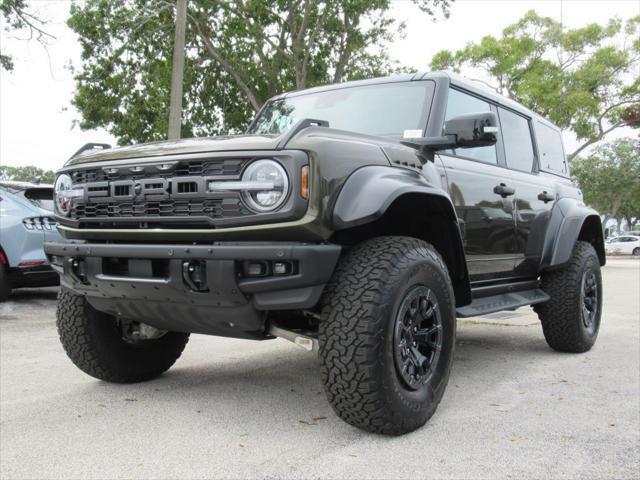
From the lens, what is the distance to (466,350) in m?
5.51

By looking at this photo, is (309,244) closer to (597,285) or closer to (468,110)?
(468,110)

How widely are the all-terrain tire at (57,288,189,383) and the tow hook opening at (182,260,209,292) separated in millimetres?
1235

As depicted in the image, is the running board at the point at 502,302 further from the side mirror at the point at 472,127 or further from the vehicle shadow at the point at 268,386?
the side mirror at the point at 472,127

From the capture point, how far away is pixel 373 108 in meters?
4.08

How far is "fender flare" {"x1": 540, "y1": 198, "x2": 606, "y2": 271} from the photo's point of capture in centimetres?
502

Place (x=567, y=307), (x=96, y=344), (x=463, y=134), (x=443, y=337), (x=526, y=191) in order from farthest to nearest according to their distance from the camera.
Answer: (x=567, y=307)
(x=526, y=191)
(x=96, y=344)
(x=463, y=134)
(x=443, y=337)

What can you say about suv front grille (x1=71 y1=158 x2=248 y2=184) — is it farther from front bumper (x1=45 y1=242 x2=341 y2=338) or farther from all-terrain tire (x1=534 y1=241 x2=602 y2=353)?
all-terrain tire (x1=534 y1=241 x2=602 y2=353)

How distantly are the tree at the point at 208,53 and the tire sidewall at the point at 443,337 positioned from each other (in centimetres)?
1337

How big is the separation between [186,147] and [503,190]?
7.80 feet

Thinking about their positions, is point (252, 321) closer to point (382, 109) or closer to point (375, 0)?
point (382, 109)

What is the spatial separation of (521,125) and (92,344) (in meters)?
3.74

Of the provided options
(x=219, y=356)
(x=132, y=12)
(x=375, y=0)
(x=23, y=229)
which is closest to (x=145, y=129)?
(x=132, y=12)

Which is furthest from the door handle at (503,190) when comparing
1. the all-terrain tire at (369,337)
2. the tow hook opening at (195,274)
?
the tow hook opening at (195,274)

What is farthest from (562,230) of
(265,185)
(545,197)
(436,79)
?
Result: (265,185)
